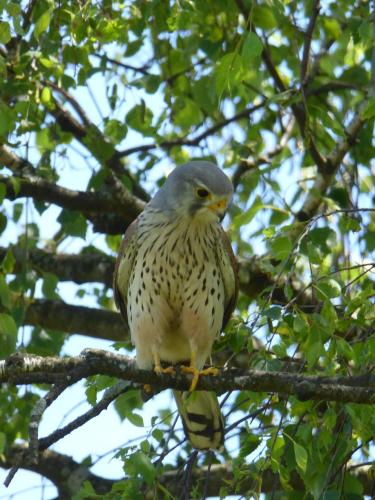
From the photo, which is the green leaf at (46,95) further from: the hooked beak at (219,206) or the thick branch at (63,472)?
the thick branch at (63,472)

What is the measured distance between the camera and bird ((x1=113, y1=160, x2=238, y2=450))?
185 inches

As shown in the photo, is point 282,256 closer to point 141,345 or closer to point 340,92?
point 141,345

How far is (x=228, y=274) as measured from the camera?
16.3 feet

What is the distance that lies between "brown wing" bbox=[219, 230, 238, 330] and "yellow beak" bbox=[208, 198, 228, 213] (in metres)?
0.34

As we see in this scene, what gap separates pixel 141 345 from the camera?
485cm

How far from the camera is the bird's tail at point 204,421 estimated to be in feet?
15.7

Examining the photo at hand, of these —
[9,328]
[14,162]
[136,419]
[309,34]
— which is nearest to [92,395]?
[136,419]

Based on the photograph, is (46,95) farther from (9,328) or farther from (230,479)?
(230,479)

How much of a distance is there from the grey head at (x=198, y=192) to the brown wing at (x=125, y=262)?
202 millimetres

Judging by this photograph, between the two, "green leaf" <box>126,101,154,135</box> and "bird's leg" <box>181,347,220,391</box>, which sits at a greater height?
"green leaf" <box>126,101,154,135</box>

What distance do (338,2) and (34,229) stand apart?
255 centimetres

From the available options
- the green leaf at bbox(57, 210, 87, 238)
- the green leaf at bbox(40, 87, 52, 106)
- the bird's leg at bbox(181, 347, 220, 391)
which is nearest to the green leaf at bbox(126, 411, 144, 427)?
the bird's leg at bbox(181, 347, 220, 391)

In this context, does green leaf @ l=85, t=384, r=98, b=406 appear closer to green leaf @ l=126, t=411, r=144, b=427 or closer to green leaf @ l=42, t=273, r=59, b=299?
green leaf @ l=126, t=411, r=144, b=427

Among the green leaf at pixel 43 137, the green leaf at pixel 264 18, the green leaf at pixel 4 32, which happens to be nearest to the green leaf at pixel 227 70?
the green leaf at pixel 4 32
